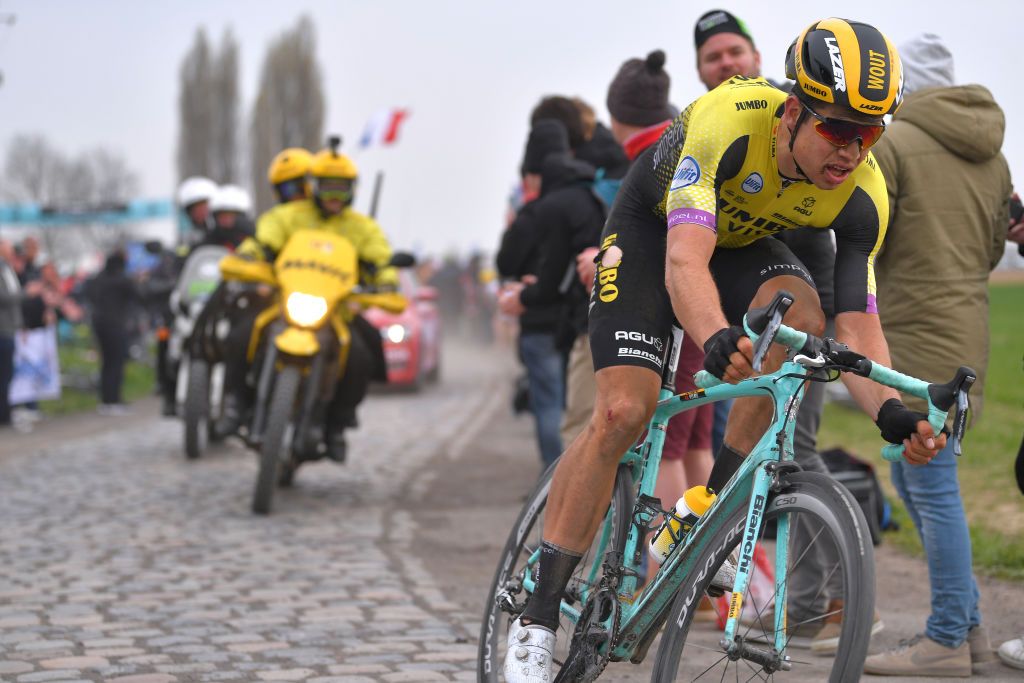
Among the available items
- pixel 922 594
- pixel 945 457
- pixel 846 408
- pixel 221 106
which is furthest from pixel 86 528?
pixel 221 106

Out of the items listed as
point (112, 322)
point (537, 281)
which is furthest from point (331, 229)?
point (112, 322)

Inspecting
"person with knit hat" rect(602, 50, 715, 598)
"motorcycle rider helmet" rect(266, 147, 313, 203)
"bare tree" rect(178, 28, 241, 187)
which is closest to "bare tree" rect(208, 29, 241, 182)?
"bare tree" rect(178, 28, 241, 187)

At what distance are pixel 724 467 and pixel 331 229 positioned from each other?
6.17 meters

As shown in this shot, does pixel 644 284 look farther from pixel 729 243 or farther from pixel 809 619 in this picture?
pixel 809 619

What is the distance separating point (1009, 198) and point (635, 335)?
203cm

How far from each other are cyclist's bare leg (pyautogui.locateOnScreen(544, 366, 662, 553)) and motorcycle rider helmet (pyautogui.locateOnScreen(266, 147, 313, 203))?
6792 millimetres

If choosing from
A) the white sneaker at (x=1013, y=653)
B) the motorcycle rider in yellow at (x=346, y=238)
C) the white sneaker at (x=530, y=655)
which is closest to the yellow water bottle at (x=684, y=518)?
the white sneaker at (x=530, y=655)

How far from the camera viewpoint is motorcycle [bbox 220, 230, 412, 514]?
885 cm

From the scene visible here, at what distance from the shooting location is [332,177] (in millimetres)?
9695

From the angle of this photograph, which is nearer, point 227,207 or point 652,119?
point 652,119

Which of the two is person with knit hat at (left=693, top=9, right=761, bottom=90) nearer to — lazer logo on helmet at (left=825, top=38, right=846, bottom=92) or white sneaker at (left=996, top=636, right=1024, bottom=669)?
white sneaker at (left=996, top=636, right=1024, bottom=669)

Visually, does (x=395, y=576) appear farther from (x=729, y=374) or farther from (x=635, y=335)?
(x=729, y=374)

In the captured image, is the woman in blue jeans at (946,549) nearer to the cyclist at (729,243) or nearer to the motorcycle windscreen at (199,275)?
the cyclist at (729,243)

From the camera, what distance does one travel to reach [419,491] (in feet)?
33.9
